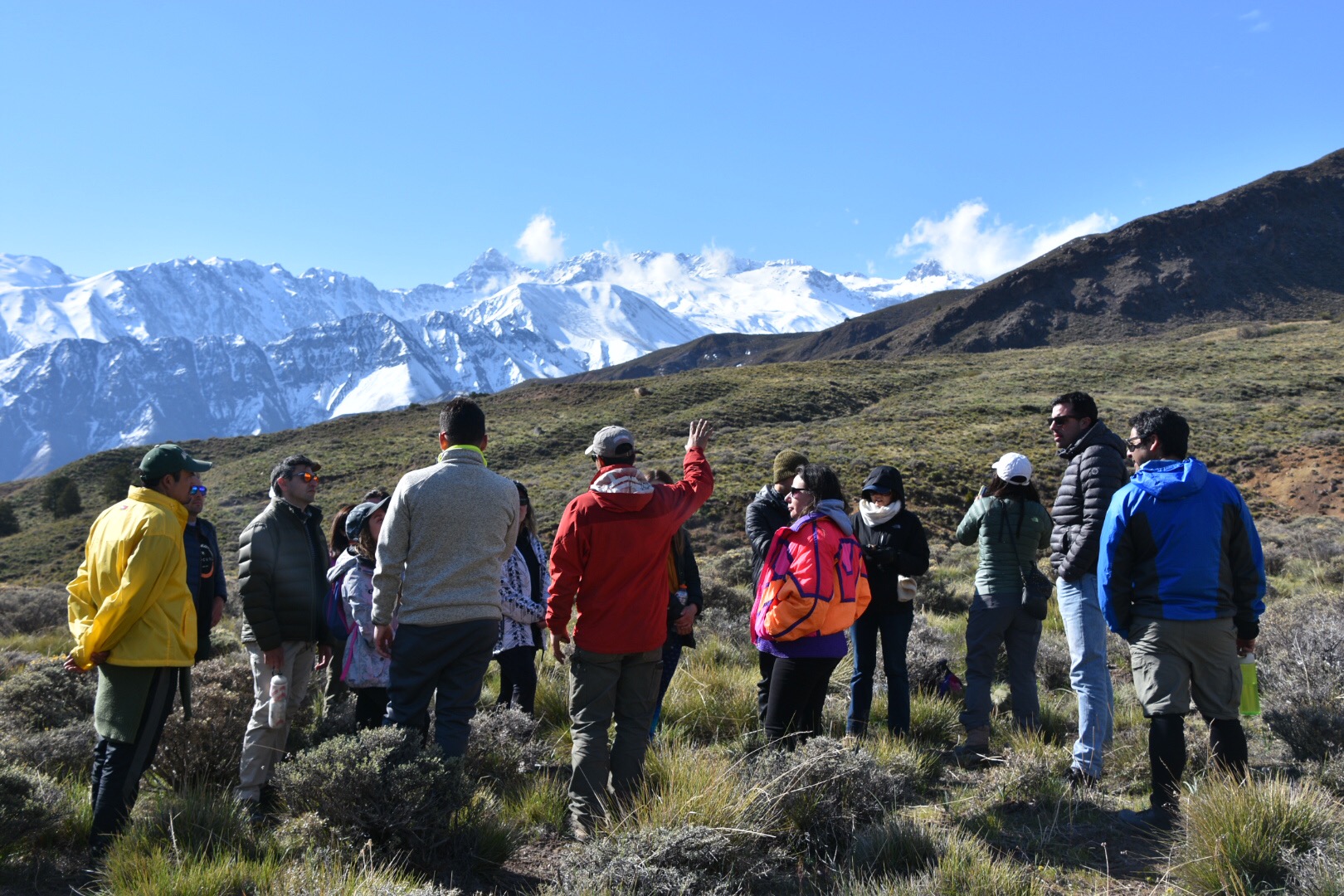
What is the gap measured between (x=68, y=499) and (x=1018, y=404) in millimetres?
44232

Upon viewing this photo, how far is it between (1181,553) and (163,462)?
4292 mm

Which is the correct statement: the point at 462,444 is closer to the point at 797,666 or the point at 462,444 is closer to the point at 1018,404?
the point at 797,666

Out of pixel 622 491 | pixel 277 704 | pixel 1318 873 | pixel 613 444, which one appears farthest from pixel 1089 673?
pixel 277 704

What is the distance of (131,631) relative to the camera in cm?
334

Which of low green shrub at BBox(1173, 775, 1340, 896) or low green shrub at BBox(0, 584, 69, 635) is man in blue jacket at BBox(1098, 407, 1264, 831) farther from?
low green shrub at BBox(0, 584, 69, 635)

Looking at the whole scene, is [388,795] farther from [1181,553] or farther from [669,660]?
[1181,553]

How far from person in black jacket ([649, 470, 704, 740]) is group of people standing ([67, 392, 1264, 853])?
1.6 inches

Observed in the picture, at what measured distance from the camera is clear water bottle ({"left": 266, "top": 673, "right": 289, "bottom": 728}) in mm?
3803

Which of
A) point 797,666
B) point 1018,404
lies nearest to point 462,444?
point 797,666

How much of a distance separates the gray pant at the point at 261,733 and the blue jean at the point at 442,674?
0.78m

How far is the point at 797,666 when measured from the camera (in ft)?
13.3

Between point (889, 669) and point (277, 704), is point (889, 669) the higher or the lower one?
the lower one

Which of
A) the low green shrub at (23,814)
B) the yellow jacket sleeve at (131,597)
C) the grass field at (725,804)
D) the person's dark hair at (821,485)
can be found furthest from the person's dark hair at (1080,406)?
the low green shrub at (23,814)

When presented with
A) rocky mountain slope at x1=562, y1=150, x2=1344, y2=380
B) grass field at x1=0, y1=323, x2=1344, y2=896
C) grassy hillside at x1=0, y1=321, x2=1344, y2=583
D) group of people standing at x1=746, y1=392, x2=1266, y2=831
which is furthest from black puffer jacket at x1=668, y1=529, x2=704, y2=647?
rocky mountain slope at x1=562, y1=150, x2=1344, y2=380
